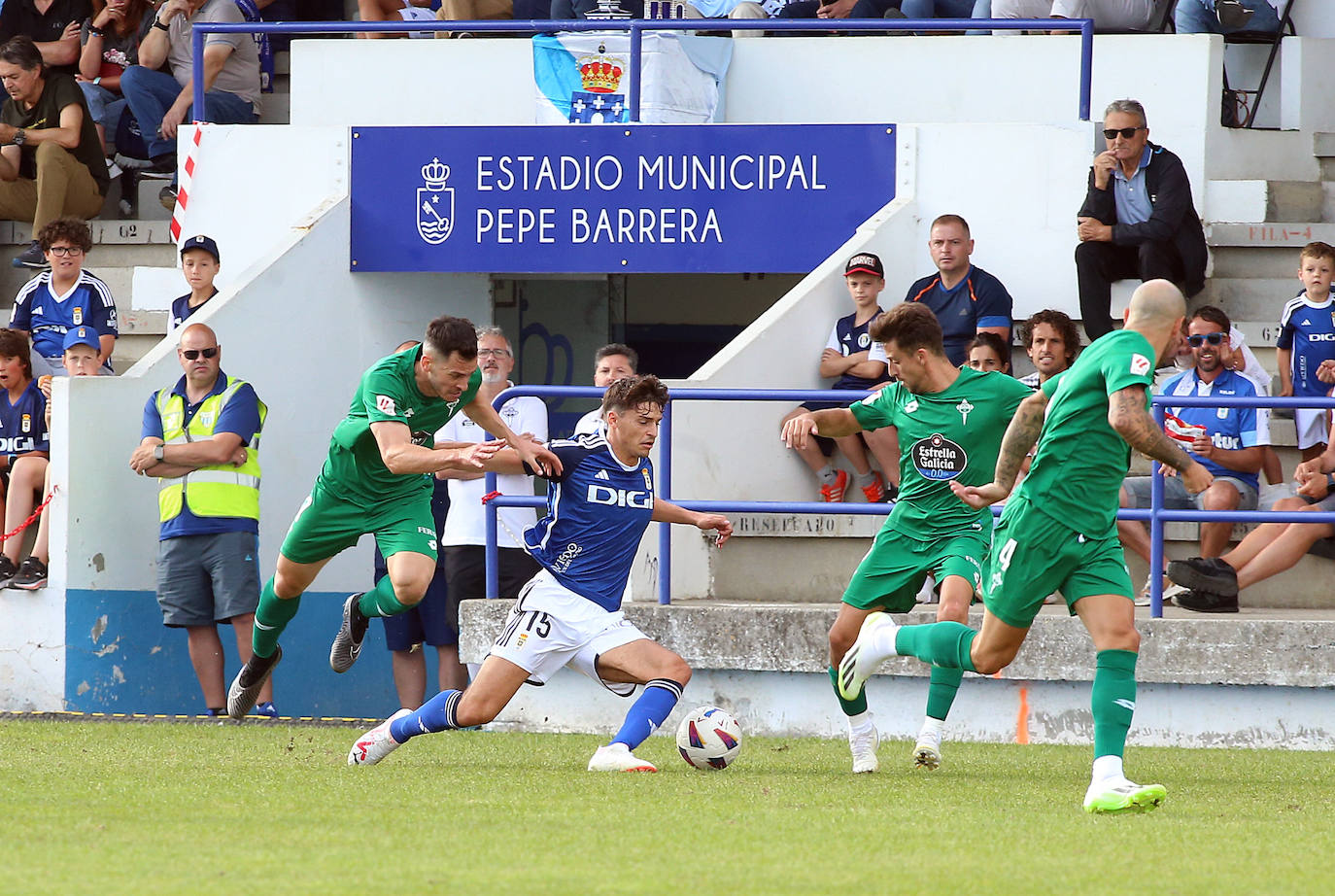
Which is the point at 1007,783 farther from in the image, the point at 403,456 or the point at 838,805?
the point at 403,456

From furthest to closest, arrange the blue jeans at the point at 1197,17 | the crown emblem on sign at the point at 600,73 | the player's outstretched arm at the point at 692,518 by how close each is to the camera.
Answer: the blue jeans at the point at 1197,17 → the crown emblem on sign at the point at 600,73 → the player's outstretched arm at the point at 692,518

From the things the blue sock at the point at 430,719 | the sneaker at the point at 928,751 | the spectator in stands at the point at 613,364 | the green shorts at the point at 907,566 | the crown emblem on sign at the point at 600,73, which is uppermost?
the crown emblem on sign at the point at 600,73

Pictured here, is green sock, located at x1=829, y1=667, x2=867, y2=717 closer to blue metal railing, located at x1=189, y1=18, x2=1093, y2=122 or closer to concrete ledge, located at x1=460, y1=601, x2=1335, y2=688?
concrete ledge, located at x1=460, y1=601, x2=1335, y2=688

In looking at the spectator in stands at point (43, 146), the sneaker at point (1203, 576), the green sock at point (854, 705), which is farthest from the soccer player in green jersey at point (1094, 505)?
the spectator in stands at point (43, 146)

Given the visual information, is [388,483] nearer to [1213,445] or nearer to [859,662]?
[859,662]

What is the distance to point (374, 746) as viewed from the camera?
26.8 ft

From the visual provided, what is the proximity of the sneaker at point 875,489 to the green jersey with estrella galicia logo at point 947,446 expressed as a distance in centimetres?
290

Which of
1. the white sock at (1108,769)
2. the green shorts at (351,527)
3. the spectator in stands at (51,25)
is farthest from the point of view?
the spectator in stands at (51,25)

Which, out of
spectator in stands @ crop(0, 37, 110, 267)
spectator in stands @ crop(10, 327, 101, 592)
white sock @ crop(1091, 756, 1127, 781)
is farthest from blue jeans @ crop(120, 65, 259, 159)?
white sock @ crop(1091, 756, 1127, 781)

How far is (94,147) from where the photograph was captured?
47.9 feet

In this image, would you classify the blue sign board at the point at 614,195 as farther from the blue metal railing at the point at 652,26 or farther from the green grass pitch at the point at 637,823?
the green grass pitch at the point at 637,823

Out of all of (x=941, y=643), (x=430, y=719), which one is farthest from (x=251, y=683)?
(x=941, y=643)

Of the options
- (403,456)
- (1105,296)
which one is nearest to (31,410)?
(403,456)

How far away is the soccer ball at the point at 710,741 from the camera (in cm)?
816
